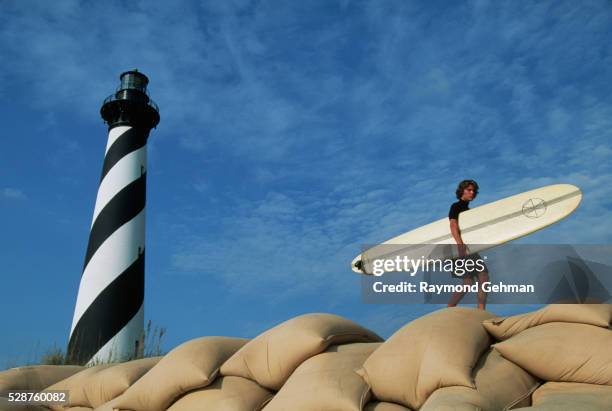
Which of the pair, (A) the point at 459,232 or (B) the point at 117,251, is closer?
(A) the point at 459,232

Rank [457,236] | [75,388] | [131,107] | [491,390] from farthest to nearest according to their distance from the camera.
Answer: [131,107] → [457,236] → [75,388] → [491,390]

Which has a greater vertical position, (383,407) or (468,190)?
(468,190)

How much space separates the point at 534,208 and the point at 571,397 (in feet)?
8.02

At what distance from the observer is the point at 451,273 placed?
11.1 feet

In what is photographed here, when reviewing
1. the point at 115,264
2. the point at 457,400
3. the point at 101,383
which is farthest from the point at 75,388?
the point at 115,264

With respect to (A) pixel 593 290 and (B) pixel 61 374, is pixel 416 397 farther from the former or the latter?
(B) pixel 61 374

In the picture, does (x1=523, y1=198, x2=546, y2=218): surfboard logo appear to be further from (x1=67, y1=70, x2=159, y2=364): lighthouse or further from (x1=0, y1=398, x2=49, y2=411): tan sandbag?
(x1=67, y1=70, x2=159, y2=364): lighthouse

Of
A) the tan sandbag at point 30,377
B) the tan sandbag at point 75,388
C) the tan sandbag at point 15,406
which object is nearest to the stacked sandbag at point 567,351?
the tan sandbag at point 75,388

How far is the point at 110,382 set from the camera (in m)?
2.94

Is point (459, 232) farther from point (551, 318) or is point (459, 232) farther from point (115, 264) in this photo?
point (115, 264)

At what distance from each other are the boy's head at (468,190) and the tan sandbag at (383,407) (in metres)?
1.74

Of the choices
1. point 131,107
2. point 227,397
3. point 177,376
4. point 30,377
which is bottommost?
point 227,397

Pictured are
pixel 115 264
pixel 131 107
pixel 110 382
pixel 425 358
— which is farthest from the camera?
pixel 131 107

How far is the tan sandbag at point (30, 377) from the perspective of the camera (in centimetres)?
325
